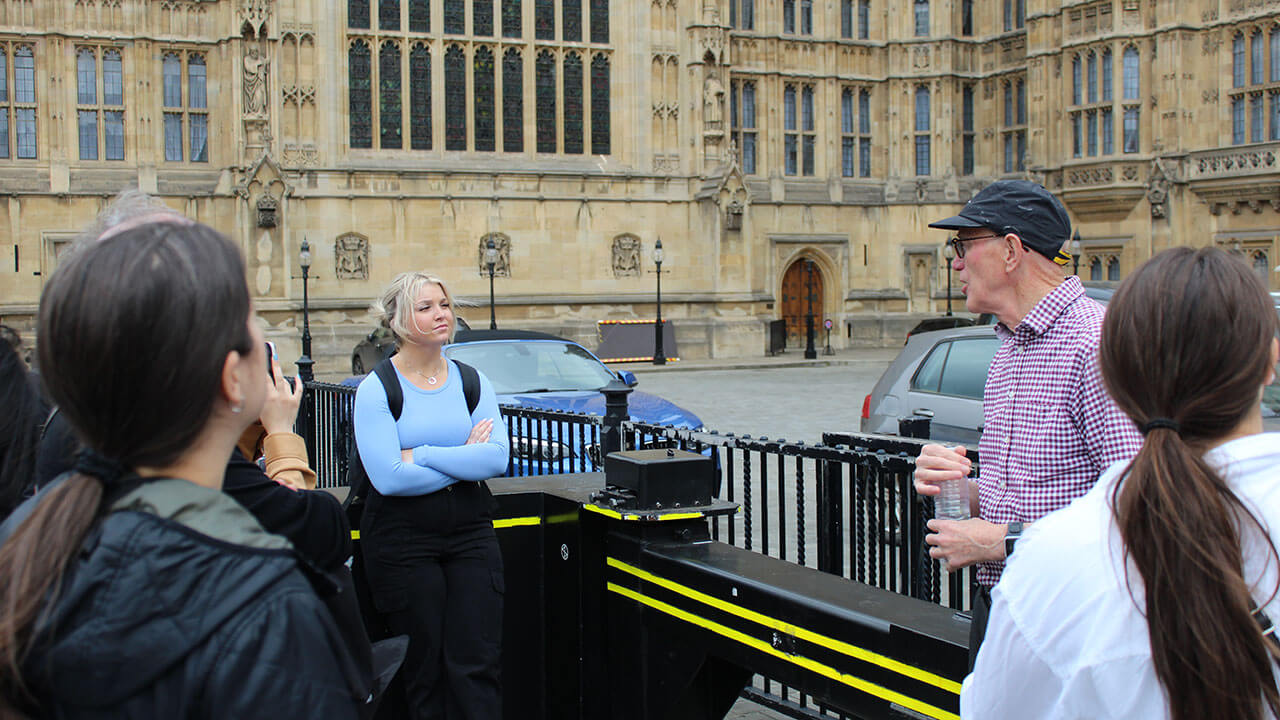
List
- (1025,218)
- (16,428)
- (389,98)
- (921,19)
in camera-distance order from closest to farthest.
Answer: (16,428) < (1025,218) < (389,98) < (921,19)

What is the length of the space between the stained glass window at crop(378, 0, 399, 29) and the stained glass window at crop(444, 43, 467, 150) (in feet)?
3.90

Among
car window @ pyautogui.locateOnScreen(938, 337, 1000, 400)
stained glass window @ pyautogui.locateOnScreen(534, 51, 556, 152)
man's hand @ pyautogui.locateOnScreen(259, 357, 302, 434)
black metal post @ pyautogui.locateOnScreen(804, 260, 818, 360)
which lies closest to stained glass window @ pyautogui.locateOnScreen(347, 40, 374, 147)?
stained glass window @ pyautogui.locateOnScreen(534, 51, 556, 152)

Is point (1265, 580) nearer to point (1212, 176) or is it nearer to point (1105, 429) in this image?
point (1105, 429)

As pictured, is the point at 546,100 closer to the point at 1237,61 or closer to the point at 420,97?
the point at 420,97

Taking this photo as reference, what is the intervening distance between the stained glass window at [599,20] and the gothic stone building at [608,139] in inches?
2.3

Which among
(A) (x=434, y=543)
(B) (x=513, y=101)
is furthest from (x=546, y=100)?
(A) (x=434, y=543)

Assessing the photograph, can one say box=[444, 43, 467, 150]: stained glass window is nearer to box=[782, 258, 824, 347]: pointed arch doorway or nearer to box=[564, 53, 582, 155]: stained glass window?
box=[564, 53, 582, 155]: stained glass window

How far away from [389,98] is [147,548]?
27439 millimetres

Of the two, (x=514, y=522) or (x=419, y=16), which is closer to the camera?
(x=514, y=522)

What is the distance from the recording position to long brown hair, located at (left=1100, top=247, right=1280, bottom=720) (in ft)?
5.24

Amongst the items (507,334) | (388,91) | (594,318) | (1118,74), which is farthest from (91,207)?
(1118,74)

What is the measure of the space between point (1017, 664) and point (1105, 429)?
1.02m

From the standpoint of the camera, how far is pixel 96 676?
1.53 metres

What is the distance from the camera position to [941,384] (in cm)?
858
